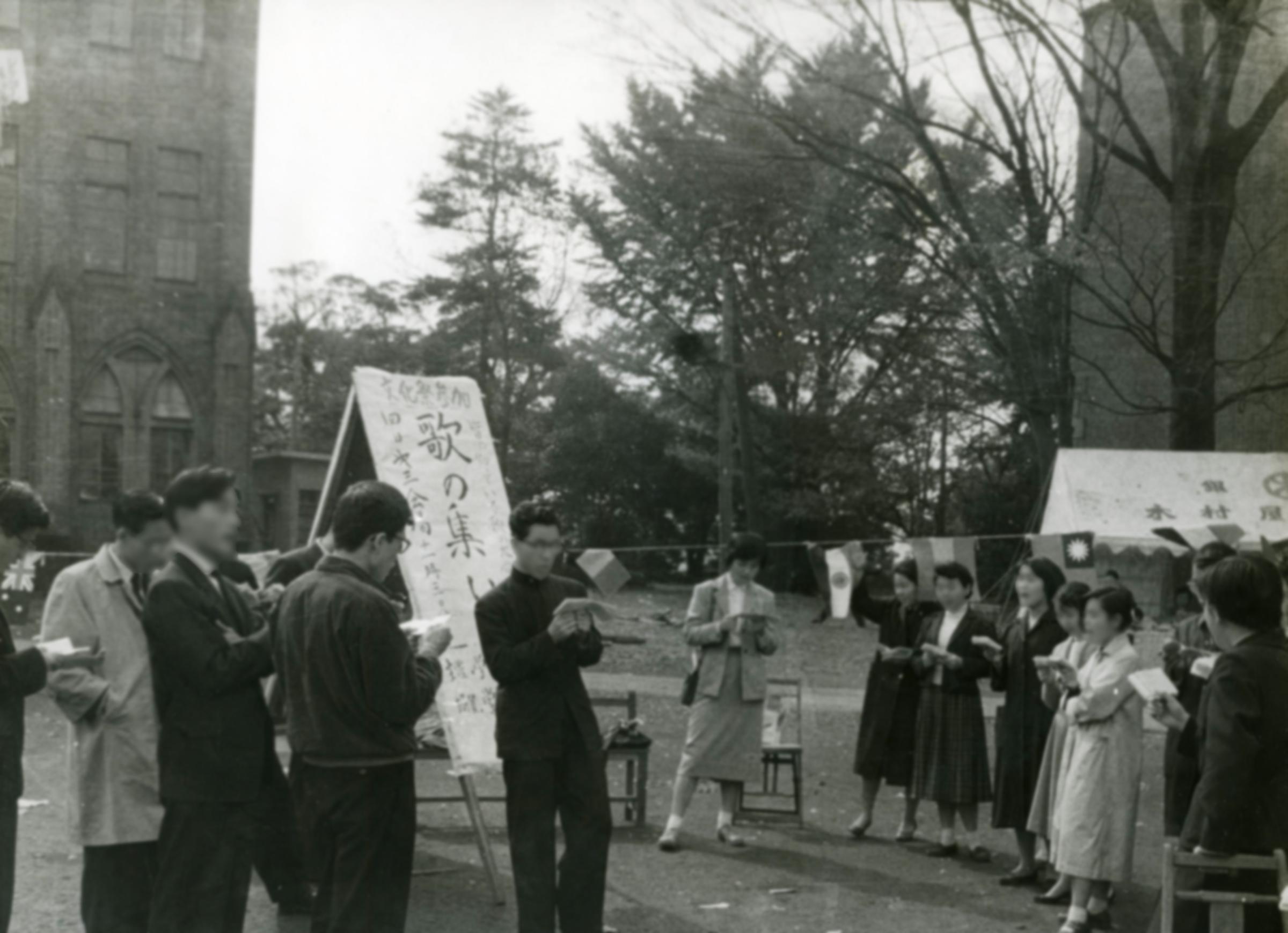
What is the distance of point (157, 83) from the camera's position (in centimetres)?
1499

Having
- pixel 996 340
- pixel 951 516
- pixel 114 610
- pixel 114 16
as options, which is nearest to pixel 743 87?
pixel 996 340

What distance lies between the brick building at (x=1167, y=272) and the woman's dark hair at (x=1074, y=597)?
683 centimetres

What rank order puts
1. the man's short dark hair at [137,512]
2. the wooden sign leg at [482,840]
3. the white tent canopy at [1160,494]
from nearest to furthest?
the man's short dark hair at [137,512]
the wooden sign leg at [482,840]
the white tent canopy at [1160,494]

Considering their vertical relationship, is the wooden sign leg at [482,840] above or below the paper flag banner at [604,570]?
below

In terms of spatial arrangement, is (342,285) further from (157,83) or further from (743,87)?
(743,87)

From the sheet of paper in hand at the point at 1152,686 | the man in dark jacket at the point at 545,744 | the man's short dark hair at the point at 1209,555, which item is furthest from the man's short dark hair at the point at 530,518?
the man's short dark hair at the point at 1209,555

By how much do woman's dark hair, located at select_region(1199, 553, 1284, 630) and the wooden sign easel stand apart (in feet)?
12.2

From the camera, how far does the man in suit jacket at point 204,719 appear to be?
3939mm

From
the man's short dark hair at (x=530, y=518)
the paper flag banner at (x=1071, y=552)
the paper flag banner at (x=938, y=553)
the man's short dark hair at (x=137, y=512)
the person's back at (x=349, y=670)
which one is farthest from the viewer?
the paper flag banner at (x=1071, y=552)

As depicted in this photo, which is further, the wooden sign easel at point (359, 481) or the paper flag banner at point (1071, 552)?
the paper flag banner at point (1071, 552)

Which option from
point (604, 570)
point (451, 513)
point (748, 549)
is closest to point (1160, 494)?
point (748, 549)

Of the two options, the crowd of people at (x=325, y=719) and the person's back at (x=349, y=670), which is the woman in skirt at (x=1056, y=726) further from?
the person's back at (x=349, y=670)

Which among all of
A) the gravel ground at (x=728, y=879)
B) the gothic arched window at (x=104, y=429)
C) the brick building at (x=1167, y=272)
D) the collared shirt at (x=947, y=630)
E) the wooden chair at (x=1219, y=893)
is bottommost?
the gravel ground at (x=728, y=879)

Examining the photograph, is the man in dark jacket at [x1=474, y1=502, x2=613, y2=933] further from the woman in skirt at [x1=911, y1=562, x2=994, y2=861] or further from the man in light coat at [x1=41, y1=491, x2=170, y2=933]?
the woman in skirt at [x1=911, y1=562, x2=994, y2=861]
